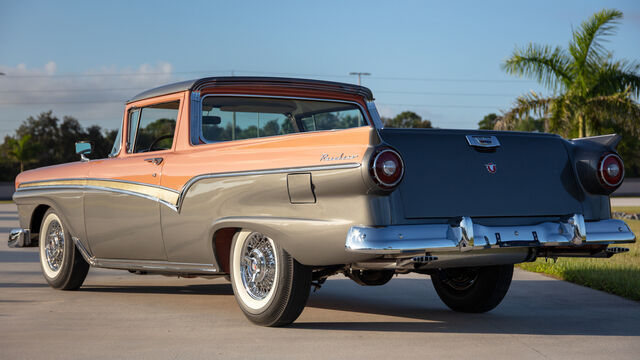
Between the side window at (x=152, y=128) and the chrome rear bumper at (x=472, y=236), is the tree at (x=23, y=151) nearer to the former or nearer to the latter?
the side window at (x=152, y=128)

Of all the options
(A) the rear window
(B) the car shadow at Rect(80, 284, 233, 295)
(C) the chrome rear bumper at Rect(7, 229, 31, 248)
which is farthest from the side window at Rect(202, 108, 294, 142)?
(C) the chrome rear bumper at Rect(7, 229, 31, 248)

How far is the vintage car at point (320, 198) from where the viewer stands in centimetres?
493

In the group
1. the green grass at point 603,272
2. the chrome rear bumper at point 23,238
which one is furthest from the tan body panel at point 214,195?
the green grass at point 603,272

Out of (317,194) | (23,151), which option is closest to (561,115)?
(317,194)

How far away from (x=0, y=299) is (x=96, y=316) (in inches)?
56.6

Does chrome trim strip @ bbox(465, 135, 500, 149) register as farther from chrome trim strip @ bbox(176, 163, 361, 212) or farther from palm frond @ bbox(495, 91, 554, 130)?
palm frond @ bbox(495, 91, 554, 130)

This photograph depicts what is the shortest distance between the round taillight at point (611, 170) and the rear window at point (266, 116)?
2.39 meters

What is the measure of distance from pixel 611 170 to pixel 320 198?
2076 mm

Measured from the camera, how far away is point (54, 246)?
811 centimetres

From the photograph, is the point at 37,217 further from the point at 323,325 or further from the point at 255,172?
the point at 323,325

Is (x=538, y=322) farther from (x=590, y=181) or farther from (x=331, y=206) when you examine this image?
(x=331, y=206)

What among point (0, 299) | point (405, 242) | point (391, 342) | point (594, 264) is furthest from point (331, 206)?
point (594, 264)

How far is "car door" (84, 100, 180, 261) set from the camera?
257 inches

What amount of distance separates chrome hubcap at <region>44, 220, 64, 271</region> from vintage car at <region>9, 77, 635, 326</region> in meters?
0.87
